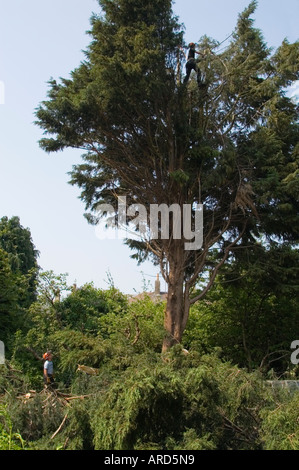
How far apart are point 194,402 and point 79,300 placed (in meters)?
9.90

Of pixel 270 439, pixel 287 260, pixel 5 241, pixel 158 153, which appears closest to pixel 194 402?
pixel 270 439

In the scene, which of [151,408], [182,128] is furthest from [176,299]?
[151,408]

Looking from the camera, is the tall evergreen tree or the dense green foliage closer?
the dense green foliage

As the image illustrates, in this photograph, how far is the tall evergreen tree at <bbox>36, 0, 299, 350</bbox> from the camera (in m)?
12.5

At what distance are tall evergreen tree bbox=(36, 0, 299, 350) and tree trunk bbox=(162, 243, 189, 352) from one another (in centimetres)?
3

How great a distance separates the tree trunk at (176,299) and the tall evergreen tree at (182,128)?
28 millimetres

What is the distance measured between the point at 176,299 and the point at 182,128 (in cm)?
461

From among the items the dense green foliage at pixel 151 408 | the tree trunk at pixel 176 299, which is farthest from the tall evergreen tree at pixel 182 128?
the dense green foliage at pixel 151 408

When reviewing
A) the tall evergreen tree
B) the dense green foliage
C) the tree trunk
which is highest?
the tall evergreen tree

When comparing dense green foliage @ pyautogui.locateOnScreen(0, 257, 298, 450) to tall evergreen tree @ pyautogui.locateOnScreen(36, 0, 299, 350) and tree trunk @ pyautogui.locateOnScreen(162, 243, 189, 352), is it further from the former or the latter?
tall evergreen tree @ pyautogui.locateOnScreen(36, 0, 299, 350)

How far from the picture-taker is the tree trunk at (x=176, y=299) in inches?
526

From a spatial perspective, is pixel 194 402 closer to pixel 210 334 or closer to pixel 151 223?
pixel 151 223

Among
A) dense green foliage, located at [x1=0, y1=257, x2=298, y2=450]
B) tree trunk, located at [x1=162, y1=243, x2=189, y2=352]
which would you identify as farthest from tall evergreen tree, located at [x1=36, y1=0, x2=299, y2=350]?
dense green foliage, located at [x1=0, y1=257, x2=298, y2=450]

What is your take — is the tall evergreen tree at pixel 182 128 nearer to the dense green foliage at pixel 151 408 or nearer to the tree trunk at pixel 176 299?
the tree trunk at pixel 176 299
